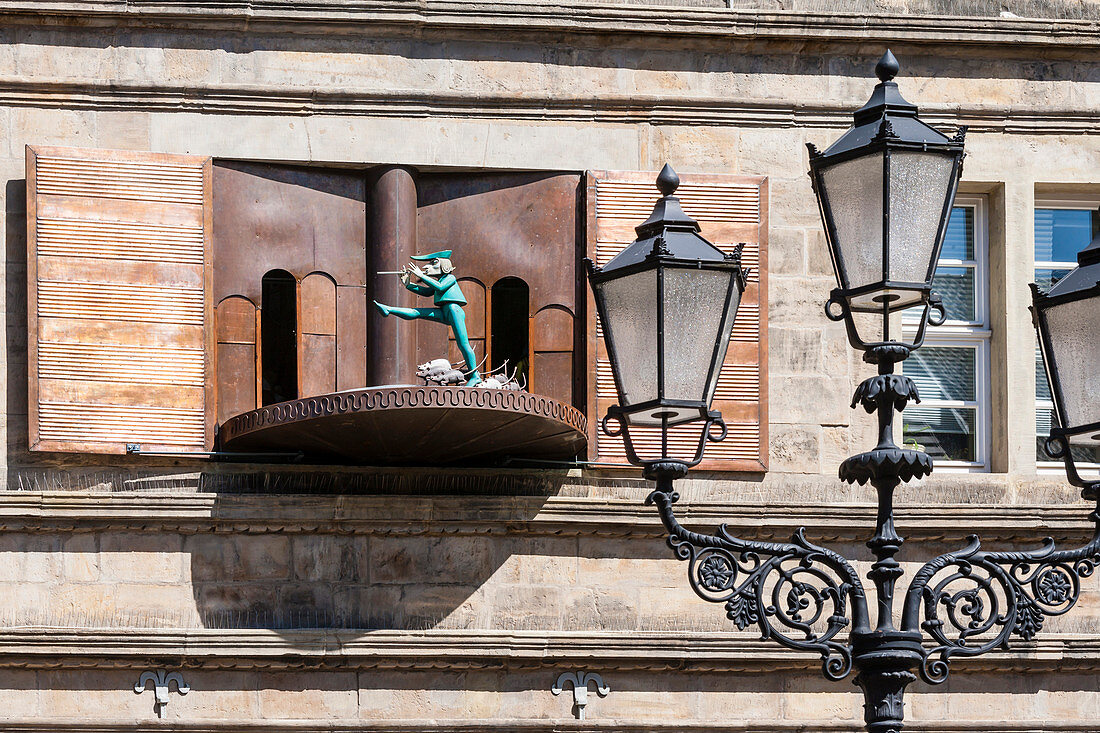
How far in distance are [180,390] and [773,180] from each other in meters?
3.68

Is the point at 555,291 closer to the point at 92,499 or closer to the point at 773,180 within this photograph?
the point at 773,180

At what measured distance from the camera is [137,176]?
1094 centimetres

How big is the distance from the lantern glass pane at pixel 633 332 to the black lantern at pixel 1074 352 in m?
1.47

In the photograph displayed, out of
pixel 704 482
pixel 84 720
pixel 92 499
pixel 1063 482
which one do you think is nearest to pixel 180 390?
pixel 92 499

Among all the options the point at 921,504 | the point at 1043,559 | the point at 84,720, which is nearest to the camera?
the point at 1043,559

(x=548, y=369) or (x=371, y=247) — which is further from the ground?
(x=371, y=247)

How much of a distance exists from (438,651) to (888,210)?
469 cm

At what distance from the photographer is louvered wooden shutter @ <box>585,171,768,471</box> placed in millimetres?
11148

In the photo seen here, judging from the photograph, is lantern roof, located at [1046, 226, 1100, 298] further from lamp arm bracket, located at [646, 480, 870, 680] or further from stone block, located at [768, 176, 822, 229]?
stone block, located at [768, 176, 822, 229]

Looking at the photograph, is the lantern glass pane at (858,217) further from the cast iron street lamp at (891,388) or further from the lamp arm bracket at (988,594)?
the lamp arm bracket at (988,594)

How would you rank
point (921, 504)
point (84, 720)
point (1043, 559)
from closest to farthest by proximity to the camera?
point (1043, 559), point (84, 720), point (921, 504)

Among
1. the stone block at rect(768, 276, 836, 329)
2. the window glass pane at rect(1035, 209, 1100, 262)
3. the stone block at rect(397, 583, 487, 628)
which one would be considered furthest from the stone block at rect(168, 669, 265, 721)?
the window glass pane at rect(1035, 209, 1100, 262)

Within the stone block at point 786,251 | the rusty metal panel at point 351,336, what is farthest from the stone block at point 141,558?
the stone block at point 786,251

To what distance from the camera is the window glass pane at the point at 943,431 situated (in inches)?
459
